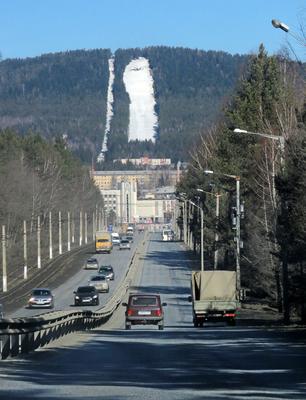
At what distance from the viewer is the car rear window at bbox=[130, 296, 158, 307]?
46500 millimetres

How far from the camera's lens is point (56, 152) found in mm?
166625

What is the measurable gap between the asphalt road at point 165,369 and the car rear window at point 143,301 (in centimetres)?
1216

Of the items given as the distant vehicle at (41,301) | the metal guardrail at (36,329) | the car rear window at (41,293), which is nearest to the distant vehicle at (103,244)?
the car rear window at (41,293)

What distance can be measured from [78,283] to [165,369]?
7690 centimetres

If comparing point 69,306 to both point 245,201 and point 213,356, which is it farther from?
point 213,356

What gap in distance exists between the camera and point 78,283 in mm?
96062

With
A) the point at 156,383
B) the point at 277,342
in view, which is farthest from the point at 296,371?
the point at 277,342

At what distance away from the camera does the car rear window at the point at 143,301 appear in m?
46.5

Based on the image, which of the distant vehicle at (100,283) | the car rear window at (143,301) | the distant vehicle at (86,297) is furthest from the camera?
the distant vehicle at (100,283)

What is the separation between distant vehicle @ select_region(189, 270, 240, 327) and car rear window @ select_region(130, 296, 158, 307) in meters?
1.90

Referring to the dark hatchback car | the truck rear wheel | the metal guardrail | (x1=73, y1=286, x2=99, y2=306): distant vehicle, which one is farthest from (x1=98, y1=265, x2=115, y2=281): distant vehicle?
the dark hatchback car

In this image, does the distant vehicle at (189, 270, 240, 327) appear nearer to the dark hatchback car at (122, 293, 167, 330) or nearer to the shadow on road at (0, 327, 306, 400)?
the dark hatchback car at (122, 293, 167, 330)

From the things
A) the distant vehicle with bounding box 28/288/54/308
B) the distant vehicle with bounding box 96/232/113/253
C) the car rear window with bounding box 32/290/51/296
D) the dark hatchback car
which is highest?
the distant vehicle with bounding box 96/232/113/253

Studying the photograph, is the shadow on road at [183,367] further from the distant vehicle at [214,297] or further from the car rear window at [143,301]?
the distant vehicle at [214,297]
